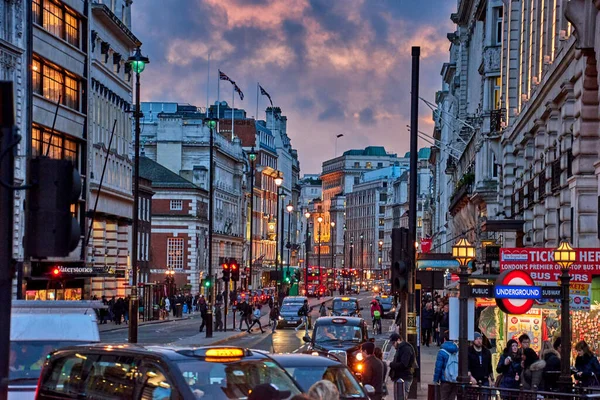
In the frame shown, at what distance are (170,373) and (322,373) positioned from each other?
4859 millimetres

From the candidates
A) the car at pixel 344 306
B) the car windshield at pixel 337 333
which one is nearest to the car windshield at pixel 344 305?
the car at pixel 344 306

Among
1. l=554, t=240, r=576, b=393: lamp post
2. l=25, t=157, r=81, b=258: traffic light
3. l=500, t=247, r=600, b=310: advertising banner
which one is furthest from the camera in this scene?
l=500, t=247, r=600, b=310: advertising banner

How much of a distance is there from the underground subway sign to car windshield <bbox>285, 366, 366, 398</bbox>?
5487mm

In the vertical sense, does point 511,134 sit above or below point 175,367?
above

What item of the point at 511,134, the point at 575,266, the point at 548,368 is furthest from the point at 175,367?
the point at 511,134

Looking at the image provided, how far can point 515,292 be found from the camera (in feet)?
68.6

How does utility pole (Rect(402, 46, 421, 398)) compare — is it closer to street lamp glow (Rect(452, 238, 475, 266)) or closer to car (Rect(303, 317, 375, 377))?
street lamp glow (Rect(452, 238, 475, 266))

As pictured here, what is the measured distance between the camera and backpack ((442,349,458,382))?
21203mm

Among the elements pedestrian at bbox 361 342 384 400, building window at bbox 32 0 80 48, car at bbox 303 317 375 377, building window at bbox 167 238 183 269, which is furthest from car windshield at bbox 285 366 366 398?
building window at bbox 167 238 183 269

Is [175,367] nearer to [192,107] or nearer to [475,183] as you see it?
[475,183]

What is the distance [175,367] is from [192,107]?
13126 centimetres

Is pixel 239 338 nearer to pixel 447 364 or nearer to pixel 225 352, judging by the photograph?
pixel 447 364

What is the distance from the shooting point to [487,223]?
40750mm

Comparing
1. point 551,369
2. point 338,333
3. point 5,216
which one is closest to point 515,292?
point 551,369
